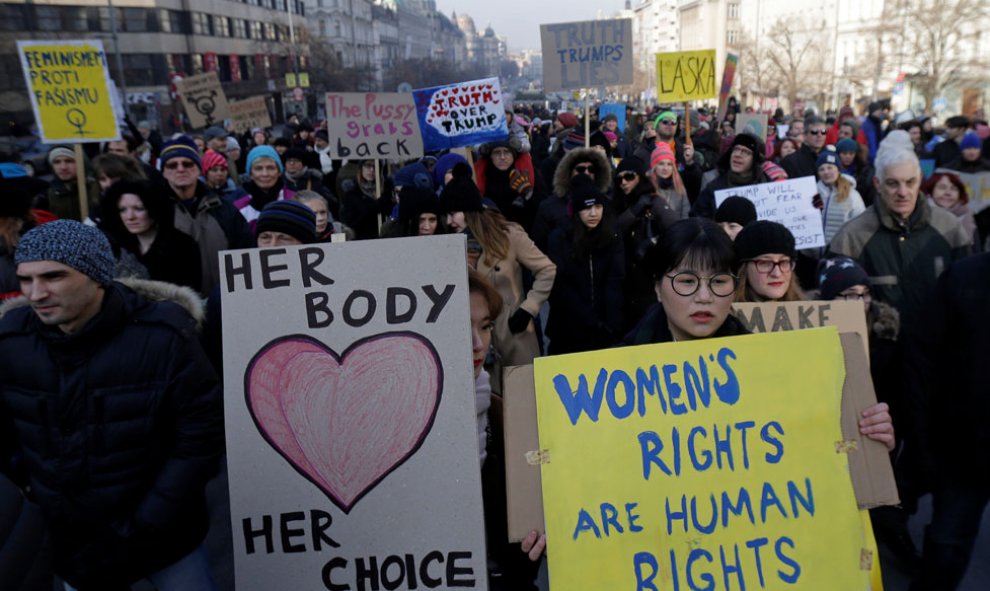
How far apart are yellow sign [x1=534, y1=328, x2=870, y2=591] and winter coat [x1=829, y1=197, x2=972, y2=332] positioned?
7.00ft

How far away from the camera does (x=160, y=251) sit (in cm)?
380

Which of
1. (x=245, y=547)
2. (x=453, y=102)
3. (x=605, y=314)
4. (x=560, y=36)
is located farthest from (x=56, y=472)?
(x=560, y=36)

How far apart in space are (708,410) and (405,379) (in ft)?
2.56

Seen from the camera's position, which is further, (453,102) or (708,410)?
(453,102)

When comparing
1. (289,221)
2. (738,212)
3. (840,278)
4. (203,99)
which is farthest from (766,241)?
(203,99)

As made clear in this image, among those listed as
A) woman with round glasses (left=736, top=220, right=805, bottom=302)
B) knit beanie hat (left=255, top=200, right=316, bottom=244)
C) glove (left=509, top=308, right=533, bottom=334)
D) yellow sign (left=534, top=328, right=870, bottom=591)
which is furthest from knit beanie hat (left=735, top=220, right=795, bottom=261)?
knit beanie hat (left=255, top=200, right=316, bottom=244)

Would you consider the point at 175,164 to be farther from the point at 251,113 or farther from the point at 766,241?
the point at 251,113

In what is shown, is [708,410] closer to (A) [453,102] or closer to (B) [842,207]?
(B) [842,207]

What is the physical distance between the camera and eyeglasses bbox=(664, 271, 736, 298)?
2.16m

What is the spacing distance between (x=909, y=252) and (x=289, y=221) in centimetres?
305

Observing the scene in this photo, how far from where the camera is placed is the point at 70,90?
594 centimetres

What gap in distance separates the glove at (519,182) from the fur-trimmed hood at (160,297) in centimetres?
535

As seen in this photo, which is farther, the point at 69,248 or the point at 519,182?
the point at 519,182

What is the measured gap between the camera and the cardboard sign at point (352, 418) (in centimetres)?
187
